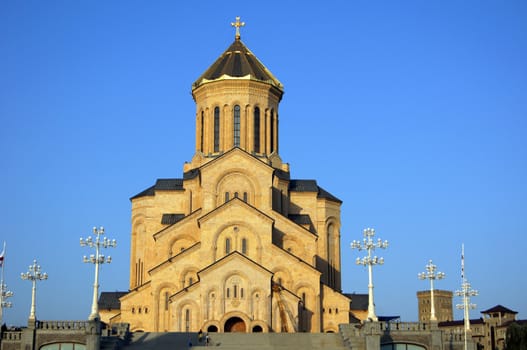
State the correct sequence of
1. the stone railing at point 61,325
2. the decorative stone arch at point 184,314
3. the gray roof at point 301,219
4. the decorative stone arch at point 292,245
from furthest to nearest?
the gray roof at point 301,219
the decorative stone arch at point 292,245
the decorative stone arch at point 184,314
the stone railing at point 61,325

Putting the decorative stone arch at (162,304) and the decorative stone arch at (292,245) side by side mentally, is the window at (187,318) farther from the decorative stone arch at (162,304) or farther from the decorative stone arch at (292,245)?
the decorative stone arch at (292,245)

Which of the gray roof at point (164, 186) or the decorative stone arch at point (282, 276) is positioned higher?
the gray roof at point (164, 186)

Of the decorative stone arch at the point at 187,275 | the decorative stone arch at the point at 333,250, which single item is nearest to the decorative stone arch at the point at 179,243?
the decorative stone arch at the point at 187,275

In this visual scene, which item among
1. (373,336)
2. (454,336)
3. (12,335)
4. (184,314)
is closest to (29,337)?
(12,335)

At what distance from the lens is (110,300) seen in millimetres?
66812

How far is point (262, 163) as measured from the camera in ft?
204

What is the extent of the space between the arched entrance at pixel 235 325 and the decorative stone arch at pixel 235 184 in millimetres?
10306

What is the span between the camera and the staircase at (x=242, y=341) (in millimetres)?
47812

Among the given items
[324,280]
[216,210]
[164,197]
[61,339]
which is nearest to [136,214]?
[164,197]

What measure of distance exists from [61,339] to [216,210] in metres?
15.8

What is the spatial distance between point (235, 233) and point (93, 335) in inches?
615

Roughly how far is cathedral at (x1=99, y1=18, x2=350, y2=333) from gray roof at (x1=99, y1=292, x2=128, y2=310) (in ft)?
1.03

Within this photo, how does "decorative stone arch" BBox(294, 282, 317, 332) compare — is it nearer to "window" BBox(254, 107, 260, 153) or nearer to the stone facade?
"window" BBox(254, 107, 260, 153)

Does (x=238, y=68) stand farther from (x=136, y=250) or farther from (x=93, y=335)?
(x=93, y=335)
